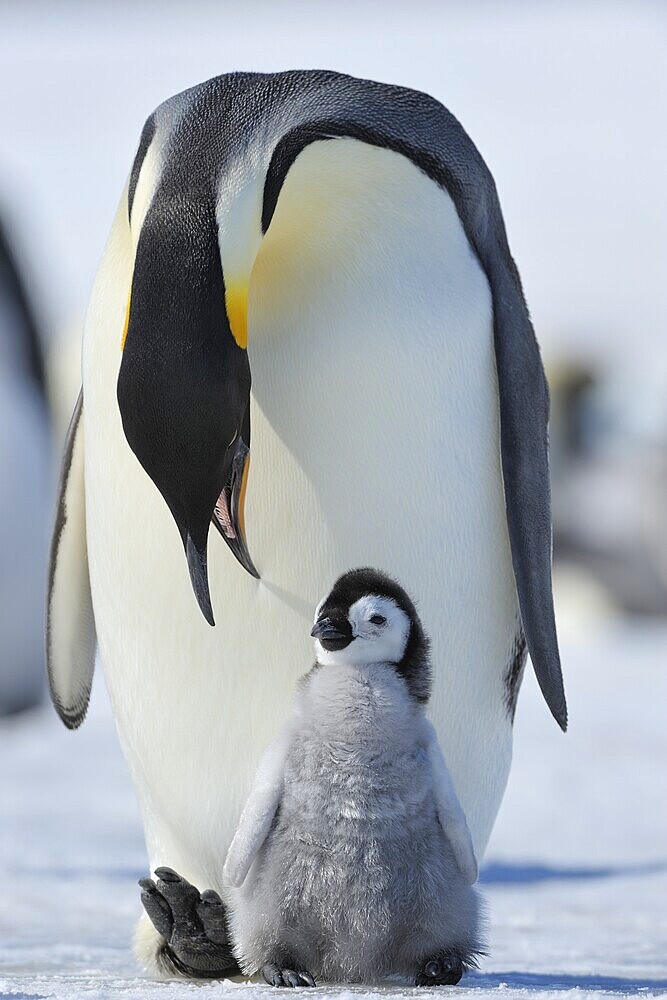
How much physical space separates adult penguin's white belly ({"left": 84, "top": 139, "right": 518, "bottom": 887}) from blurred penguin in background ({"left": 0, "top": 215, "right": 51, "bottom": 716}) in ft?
13.1

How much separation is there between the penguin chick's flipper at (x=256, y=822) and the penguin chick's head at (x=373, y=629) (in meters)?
0.15

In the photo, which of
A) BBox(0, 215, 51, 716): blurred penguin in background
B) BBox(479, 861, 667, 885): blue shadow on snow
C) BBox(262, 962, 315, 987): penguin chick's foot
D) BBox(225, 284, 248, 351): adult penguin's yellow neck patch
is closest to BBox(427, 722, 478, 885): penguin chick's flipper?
BBox(262, 962, 315, 987): penguin chick's foot

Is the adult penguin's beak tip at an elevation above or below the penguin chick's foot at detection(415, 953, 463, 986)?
above

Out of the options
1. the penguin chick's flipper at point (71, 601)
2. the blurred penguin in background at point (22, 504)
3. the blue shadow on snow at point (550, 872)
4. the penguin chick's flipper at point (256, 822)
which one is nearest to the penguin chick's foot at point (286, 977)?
the penguin chick's flipper at point (256, 822)

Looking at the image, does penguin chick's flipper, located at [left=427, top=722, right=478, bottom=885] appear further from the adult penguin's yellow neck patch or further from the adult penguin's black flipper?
the adult penguin's yellow neck patch

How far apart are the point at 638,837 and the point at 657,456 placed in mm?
11761

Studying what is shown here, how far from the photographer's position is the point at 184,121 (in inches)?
96.6

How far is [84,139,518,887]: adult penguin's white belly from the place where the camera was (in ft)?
8.17

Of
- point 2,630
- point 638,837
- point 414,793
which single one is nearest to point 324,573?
point 414,793

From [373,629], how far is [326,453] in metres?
0.40

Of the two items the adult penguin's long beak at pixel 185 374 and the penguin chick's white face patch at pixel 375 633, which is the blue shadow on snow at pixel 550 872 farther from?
the adult penguin's long beak at pixel 185 374

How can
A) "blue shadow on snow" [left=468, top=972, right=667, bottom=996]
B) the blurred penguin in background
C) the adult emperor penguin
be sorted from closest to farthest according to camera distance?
1. "blue shadow on snow" [left=468, top=972, right=667, bottom=996]
2. the adult emperor penguin
3. the blurred penguin in background

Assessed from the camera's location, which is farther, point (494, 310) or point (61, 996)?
point (494, 310)

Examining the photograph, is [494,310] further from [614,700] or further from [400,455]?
[614,700]
